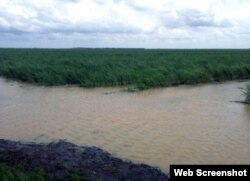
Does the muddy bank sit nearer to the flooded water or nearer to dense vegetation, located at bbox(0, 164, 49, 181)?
dense vegetation, located at bbox(0, 164, 49, 181)

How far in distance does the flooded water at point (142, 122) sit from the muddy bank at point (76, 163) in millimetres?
856

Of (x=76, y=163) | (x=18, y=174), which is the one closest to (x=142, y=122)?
(x=76, y=163)

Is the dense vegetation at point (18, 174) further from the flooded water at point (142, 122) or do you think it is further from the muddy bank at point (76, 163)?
the flooded water at point (142, 122)

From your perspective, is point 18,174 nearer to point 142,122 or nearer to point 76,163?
point 76,163

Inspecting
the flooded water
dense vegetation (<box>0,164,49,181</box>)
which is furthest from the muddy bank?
the flooded water

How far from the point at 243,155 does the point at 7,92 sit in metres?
13.8

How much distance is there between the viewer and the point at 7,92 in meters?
19.9

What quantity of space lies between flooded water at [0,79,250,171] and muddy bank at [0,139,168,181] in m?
0.86

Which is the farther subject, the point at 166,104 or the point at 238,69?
the point at 238,69

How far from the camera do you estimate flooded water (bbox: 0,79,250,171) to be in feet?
30.0

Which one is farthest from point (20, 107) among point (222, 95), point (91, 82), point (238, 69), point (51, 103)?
point (238, 69)

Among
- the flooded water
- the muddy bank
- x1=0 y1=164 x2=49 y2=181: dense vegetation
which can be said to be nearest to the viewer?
x1=0 y1=164 x2=49 y2=181: dense vegetation

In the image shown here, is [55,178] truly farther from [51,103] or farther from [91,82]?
[91,82]

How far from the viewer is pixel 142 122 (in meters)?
12.4
